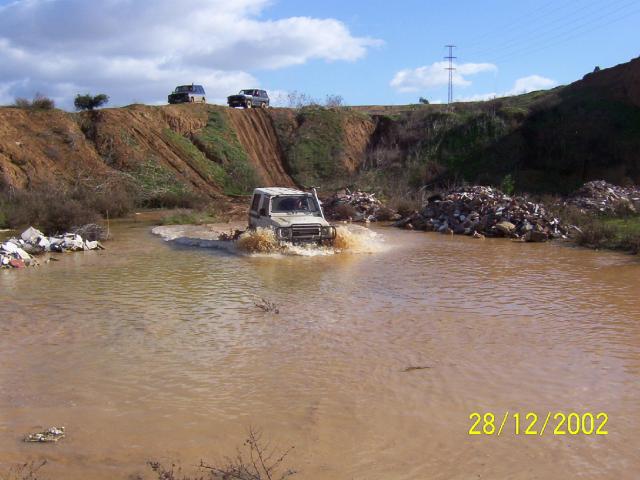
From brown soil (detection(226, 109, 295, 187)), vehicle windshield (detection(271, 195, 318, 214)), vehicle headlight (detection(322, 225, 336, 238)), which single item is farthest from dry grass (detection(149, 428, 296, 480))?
brown soil (detection(226, 109, 295, 187))

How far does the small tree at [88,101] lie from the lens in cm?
4141

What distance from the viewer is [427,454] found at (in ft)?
17.1

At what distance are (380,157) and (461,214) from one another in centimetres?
1773

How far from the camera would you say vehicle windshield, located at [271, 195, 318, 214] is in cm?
1666

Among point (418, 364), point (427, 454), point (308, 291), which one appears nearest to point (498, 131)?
point (308, 291)

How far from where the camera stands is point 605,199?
78.1 feet

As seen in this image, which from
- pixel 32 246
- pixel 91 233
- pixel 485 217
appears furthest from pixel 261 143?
pixel 32 246

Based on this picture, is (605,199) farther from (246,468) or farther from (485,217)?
(246,468)

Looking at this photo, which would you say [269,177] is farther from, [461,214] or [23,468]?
[23,468]

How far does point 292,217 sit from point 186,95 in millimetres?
30788

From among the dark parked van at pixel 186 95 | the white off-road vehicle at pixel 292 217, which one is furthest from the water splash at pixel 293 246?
the dark parked van at pixel 186 95

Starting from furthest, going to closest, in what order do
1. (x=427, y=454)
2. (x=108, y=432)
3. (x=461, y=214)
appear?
(x=461, y=214), (x=108, y=432), (x=427, y=454)

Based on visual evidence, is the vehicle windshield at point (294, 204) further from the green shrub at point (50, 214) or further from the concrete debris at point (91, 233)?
the green shrub at point (50, 214)

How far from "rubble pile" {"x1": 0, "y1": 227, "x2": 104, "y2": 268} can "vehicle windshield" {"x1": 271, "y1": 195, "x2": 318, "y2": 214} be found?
17.4ft
